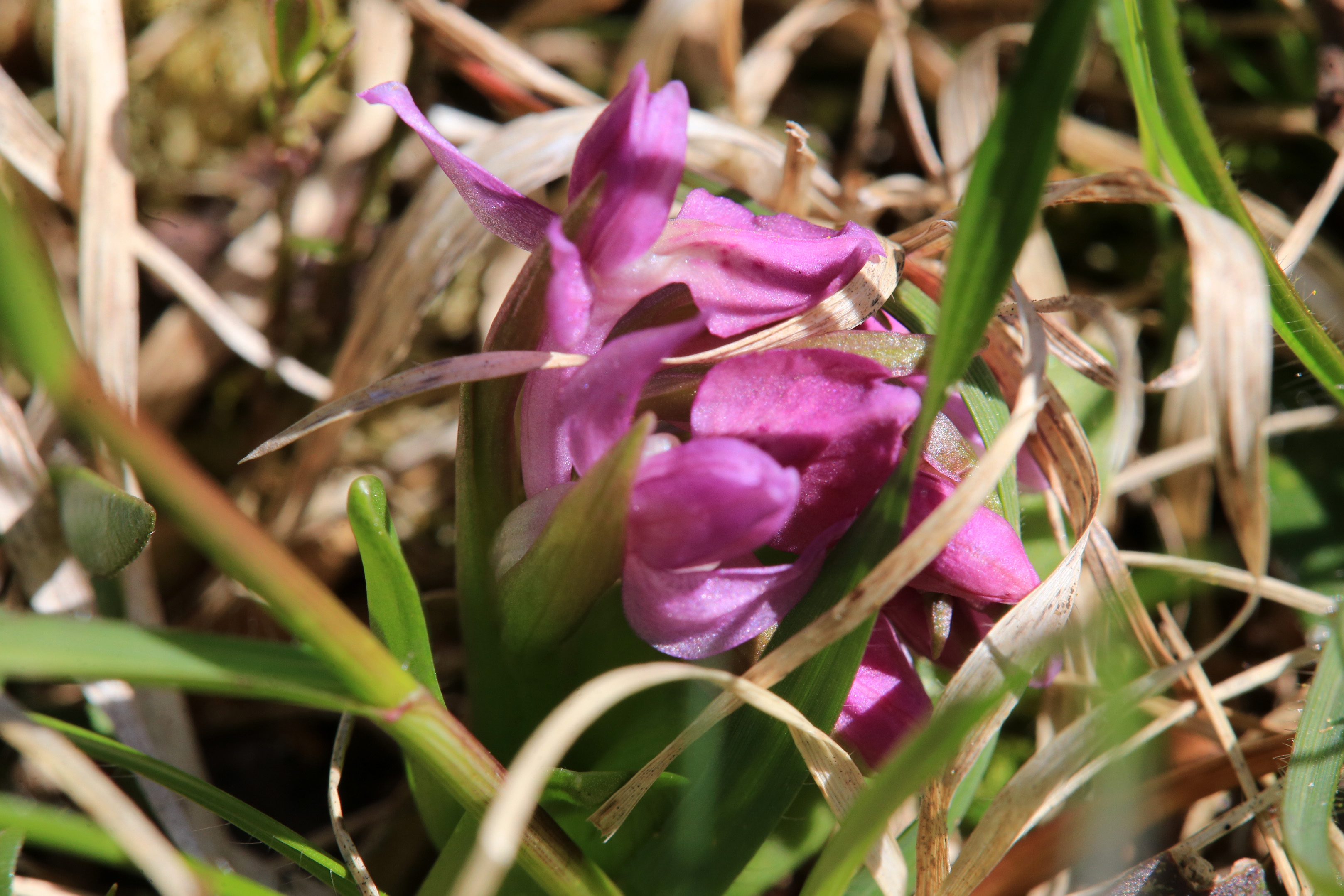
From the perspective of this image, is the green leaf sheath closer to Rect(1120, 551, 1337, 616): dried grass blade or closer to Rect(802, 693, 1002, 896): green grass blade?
Rect(1120, 551, 1337, 616): dried grass blade

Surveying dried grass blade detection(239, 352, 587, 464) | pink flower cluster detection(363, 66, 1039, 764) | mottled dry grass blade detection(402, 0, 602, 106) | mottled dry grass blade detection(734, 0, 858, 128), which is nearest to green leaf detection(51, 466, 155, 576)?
dried grass blade detection(239, 352, 587, 464)

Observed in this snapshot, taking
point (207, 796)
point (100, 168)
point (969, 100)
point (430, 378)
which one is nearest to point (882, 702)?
point (430, 378)

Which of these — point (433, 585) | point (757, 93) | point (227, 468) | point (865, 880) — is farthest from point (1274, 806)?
point (227, 468)

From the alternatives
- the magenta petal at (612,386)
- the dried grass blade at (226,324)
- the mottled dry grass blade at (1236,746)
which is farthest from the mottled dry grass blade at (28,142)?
the mottled dry grass blade at (1236,746)

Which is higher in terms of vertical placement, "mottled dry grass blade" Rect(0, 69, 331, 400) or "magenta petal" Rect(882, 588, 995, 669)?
"mottled dry grass blade" Rect(0, 69, 331, 400)

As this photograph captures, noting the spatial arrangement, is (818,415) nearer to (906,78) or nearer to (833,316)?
(833,316)

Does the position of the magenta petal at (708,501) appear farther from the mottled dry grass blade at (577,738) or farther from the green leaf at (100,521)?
the green leaf at (100,521)
